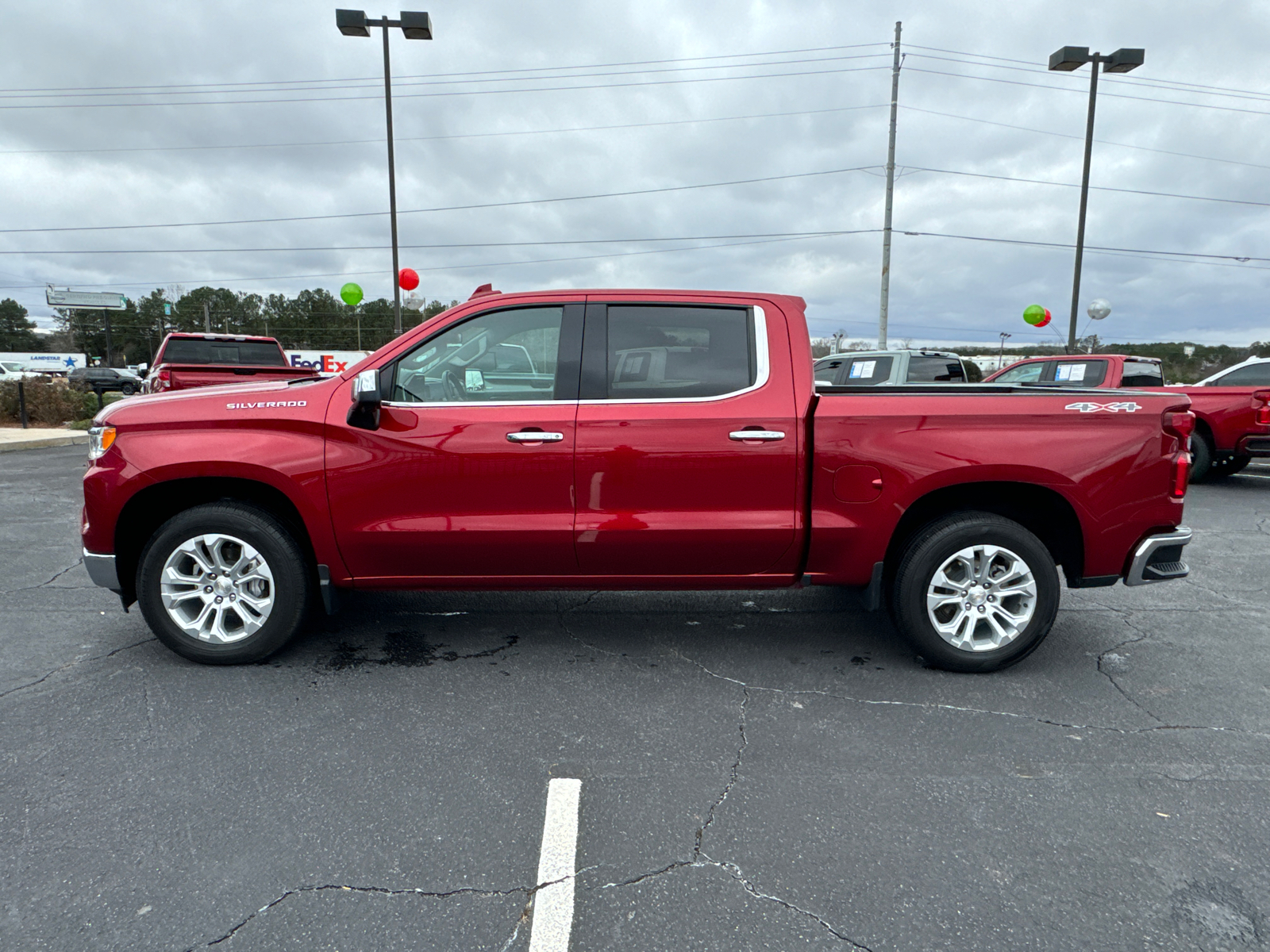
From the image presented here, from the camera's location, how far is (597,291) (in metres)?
4.18

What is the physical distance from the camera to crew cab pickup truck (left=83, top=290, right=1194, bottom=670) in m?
3.93

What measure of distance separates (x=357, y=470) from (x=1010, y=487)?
10.7 ft

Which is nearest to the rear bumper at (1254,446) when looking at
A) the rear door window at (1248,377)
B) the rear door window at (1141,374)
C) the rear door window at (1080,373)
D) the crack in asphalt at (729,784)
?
the rear door window at (1248,377)

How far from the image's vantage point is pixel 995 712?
366cm

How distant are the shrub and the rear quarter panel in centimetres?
1905

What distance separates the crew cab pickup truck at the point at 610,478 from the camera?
12.9 ft

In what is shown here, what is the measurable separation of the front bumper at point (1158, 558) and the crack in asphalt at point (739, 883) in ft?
8.89

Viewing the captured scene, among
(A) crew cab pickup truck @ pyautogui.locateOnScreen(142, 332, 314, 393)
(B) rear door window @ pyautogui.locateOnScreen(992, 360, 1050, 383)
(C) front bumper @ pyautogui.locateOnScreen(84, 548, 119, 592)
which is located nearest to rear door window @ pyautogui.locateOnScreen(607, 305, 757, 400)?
(C) front bumper @ pyautogui.locateOnScreen(84, 548, 119, 592)

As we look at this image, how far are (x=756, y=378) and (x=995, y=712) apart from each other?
6.20 ft

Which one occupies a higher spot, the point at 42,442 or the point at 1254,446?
the point at 1254,446

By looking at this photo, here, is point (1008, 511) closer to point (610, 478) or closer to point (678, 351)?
point (678, 351)

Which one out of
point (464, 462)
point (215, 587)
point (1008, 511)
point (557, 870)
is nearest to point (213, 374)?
point (215, 587)

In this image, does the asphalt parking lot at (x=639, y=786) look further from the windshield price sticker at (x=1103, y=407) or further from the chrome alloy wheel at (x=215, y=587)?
the windshield price sticker at (x=1103, y=407)

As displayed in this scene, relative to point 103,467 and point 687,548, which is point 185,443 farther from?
point 687,548
